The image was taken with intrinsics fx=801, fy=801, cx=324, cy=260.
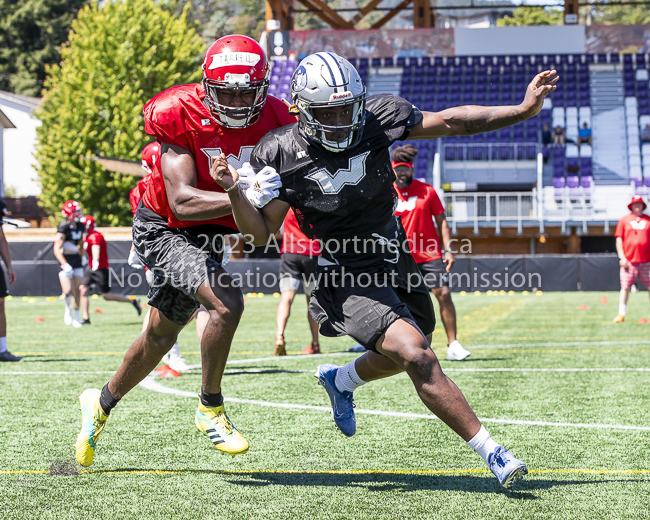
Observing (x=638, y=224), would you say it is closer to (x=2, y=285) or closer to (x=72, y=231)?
(x=72, y=231)

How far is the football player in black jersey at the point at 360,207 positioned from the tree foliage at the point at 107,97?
26.5 m

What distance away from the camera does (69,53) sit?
102 feet

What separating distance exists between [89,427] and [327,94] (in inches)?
75.5

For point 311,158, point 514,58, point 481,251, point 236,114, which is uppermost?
point 514,58

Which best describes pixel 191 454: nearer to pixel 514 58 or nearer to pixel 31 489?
pixel 31 489

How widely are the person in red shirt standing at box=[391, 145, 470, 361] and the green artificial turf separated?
45cm

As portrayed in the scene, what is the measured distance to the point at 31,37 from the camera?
48094 mm

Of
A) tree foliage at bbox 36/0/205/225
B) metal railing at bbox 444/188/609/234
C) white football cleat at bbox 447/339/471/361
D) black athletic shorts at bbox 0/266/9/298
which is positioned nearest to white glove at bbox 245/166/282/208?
white football cleat at bbox 447/339/471/361

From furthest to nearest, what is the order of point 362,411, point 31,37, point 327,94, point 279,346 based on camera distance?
point 31,37 < point 279,346 < point 362,411 < point 327,94

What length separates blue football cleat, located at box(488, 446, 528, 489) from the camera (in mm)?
3047

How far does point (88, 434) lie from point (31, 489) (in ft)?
1.54

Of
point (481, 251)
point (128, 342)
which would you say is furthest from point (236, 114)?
point (481, 251)

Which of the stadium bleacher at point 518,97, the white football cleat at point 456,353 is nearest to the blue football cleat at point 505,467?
the white football cleat at point 456,353

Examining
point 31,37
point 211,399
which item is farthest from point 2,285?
point 31,37
